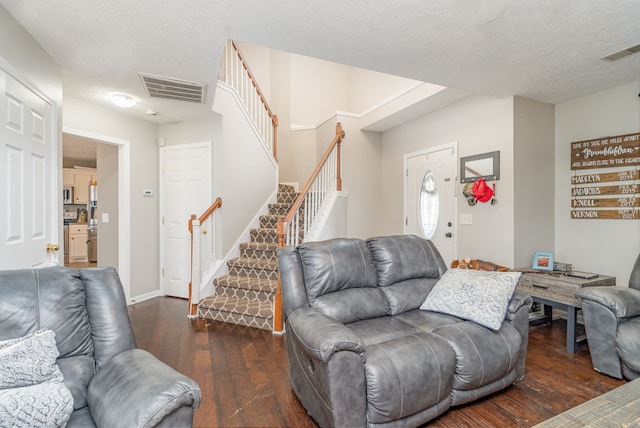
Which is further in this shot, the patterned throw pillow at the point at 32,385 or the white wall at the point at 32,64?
the white wall at the point at 32,64

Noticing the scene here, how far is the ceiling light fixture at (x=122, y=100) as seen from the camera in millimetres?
3410

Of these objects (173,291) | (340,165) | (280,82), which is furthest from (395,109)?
(173,291)

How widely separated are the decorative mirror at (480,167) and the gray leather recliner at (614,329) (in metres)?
1.59

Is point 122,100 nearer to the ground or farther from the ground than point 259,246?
farther from the ground

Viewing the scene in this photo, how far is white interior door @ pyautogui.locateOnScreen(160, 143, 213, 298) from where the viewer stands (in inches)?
172

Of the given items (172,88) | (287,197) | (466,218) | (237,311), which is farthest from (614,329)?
(172,88)

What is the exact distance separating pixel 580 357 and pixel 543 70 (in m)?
2.53

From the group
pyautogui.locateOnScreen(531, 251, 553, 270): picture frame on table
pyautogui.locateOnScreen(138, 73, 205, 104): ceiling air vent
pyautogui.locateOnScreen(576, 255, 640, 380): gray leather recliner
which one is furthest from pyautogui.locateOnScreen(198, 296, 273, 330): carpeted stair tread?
pyautogui.locateOnScreen(531, 251, 553, 270): picture frame on table

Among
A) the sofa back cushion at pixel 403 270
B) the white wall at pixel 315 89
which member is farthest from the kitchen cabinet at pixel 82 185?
the sofa back cushion at pixel 403 270

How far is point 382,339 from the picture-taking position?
189 centimetres

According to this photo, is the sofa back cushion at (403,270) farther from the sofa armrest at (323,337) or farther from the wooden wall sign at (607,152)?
the wooden wall sign at (607,152)

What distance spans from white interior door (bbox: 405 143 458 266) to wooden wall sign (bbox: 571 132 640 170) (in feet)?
4.13

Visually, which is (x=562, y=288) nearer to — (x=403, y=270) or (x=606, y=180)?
(x=606, y=180)

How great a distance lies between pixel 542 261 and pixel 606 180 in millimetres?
1041
